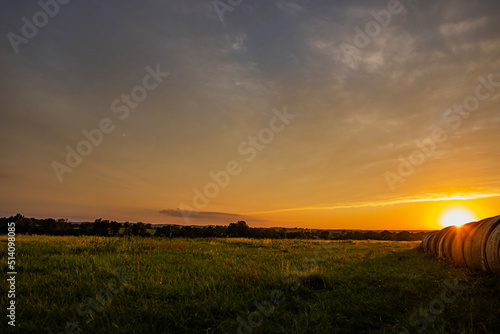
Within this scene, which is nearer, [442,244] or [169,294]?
[169,294]

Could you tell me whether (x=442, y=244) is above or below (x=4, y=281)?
above

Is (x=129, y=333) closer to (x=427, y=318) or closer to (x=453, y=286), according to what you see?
(x=427, y=318)

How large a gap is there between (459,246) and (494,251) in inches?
110

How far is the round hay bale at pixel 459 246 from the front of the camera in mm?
8661

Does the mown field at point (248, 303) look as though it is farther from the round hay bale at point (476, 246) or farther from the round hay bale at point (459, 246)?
the round hay bale at point (459, 246)

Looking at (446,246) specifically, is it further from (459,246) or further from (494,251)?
(494,251)

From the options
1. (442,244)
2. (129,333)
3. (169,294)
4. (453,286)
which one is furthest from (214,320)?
(442,244)

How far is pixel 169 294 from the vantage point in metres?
5.35

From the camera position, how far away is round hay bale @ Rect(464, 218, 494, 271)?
7.07 m

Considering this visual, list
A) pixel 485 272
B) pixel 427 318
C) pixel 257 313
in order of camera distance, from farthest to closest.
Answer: pixel 485 272
pixel 257 313
pixel 427 318

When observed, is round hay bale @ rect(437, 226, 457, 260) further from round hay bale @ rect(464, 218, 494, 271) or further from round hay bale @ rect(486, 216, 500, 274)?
round hay bale @ rect(486, 216, 500, 274)


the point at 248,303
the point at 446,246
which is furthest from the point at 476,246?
the point at 248,303

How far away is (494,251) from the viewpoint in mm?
6402

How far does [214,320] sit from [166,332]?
733 millimetres
